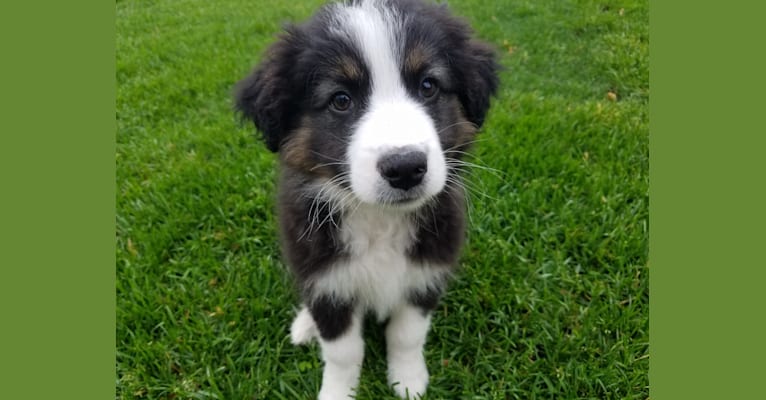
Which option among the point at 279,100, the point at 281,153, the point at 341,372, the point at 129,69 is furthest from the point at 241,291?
the point at 129,69

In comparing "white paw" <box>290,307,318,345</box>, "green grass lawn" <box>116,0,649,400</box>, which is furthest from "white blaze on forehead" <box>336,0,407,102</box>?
"white paw" <box>290,307,318,345</box>

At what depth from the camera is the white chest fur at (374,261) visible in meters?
2.59

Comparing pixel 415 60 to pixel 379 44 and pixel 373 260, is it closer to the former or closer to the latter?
pixel 379 44

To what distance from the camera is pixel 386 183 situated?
206 centimetres

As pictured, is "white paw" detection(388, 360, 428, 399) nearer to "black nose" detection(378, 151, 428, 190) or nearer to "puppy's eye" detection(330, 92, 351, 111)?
"black nose" detection(378, 151, 428, 190)

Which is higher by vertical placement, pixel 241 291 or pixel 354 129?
pixel 354 129

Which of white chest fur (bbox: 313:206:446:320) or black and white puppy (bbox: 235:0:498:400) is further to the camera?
white chest fur (bbox: 313:206:446:320)

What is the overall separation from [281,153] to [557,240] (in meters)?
2.13

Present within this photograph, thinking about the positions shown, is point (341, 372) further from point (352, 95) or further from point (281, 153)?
point (352, 95)

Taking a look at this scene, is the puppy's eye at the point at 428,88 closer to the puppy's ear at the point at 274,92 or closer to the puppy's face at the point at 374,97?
Result: the puppy's face at the point at 374,97

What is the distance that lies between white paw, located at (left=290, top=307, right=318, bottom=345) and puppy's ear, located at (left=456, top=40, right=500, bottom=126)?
148 cm

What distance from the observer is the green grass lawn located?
297 centimetres

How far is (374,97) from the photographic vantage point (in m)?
2.19

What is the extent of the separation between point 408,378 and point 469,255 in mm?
1029
